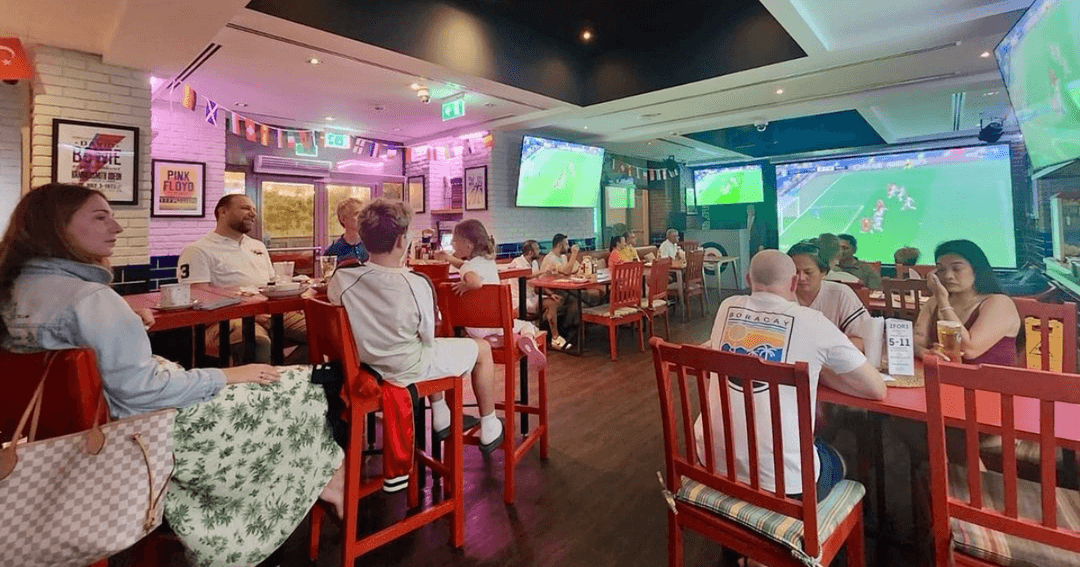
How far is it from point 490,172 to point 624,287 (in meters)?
2.88

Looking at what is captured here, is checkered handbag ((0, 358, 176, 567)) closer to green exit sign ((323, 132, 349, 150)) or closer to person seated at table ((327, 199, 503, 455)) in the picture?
person seated at table ((327, 199, 503, 455))

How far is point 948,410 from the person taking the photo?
4.90 feet

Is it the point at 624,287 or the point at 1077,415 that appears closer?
the point at 1077,415

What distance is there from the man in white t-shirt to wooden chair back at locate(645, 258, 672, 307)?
3972 millimetres

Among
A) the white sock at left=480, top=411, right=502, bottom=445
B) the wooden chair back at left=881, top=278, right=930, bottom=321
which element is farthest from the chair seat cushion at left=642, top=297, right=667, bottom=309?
the white sock at left=480, top=411, right=502, bottom=445

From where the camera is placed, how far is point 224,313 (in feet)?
6.68

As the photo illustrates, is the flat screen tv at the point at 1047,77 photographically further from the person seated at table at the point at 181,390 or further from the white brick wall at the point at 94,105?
the white brick wall at the point at 94,105

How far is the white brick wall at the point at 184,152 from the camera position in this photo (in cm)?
549

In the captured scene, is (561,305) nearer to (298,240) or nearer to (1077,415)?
(298,240)

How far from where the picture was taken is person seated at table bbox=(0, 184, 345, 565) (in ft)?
4.36

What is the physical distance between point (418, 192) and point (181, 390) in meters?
7.02

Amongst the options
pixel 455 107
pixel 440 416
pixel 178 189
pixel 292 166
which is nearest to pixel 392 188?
pixel 292 166

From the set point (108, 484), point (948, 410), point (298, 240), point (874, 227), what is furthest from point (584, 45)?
point (874, 227)

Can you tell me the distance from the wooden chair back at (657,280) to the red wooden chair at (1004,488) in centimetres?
426
